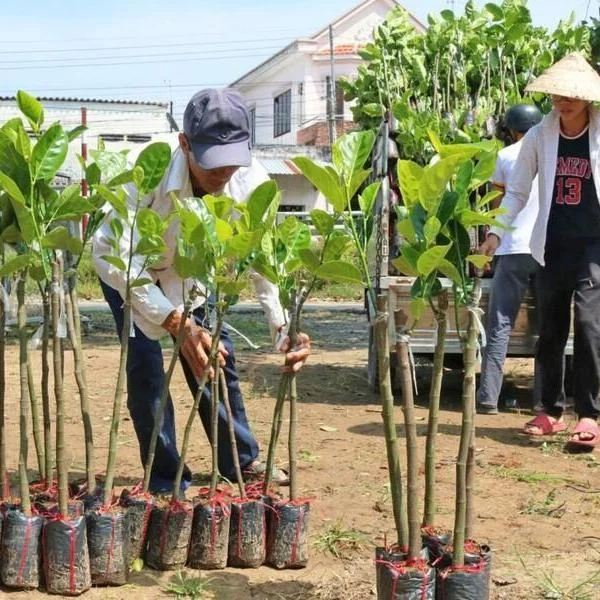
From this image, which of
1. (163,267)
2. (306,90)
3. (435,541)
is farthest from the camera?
(306,90)

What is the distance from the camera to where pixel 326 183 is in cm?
286

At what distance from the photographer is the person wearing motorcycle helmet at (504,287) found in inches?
242

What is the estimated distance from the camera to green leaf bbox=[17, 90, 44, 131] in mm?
3324

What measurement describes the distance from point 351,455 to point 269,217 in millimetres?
2334

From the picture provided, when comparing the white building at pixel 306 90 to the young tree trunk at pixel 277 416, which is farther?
the white building at pixel 306 90

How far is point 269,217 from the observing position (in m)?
3.19

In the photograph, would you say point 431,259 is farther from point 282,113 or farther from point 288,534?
point 282,113

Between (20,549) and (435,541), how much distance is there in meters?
1.27

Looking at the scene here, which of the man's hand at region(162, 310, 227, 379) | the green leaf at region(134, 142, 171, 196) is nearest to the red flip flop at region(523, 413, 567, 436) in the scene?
the man's hand at region(162, 310, 227, 379)

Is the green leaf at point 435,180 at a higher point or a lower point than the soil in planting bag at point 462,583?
higher

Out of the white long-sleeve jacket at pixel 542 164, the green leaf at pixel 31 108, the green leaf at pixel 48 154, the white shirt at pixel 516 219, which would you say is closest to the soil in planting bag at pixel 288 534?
the green leaf at pixel 48 154

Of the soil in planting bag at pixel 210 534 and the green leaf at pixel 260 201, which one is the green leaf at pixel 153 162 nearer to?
the green leaf at pixel 260 201

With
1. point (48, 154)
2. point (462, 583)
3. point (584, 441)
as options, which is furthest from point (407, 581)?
point (584, 441)

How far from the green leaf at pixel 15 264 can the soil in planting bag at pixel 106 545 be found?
81 centimetres
